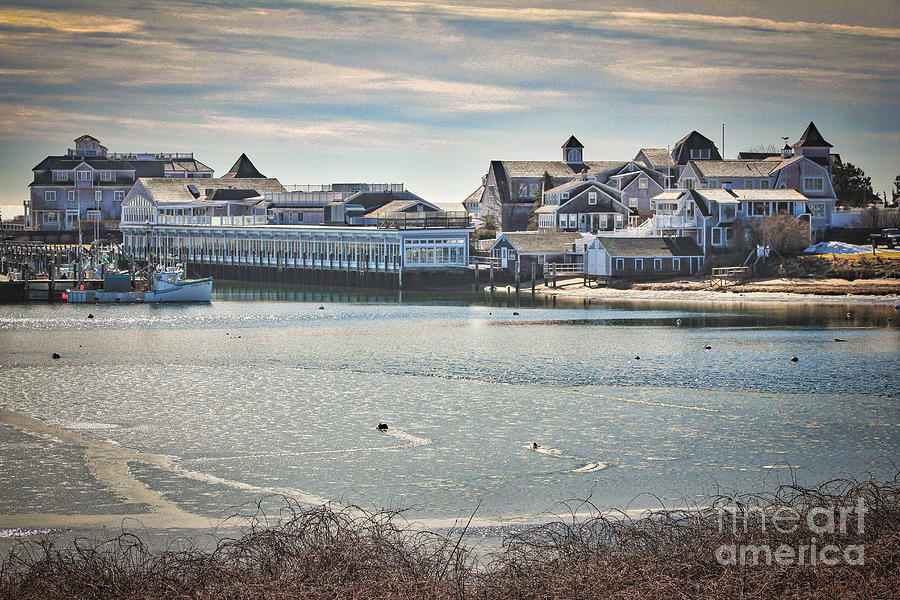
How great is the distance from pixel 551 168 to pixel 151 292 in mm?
61167

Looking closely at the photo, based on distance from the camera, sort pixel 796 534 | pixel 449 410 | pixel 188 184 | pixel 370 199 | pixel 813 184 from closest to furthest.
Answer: pixel 796 534
pixel 449 410
pixel 813 184
pixel 370 199
pixel 188 184

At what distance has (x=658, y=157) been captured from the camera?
130000 mm

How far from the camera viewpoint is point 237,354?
170 feet

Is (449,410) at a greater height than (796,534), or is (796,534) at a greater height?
(796,534)

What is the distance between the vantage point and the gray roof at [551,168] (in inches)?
5143

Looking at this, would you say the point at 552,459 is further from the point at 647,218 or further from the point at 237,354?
the point at 647,218

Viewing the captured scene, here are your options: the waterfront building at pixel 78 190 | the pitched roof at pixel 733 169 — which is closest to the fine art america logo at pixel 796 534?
the pitched roof at pixel 733 169

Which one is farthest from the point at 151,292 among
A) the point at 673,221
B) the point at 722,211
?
the point at 722,211

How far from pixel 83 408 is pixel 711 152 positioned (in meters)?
106

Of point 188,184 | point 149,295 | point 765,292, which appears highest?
point 188,184

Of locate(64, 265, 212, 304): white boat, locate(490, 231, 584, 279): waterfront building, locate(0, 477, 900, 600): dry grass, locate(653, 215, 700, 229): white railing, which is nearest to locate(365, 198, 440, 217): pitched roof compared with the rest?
locate(490, 231, 584, 279): waterfront building

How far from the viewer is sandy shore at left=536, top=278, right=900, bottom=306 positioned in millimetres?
76062

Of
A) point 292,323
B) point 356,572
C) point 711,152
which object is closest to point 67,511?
point 356,572

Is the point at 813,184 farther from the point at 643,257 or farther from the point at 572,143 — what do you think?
the point at 572,143
